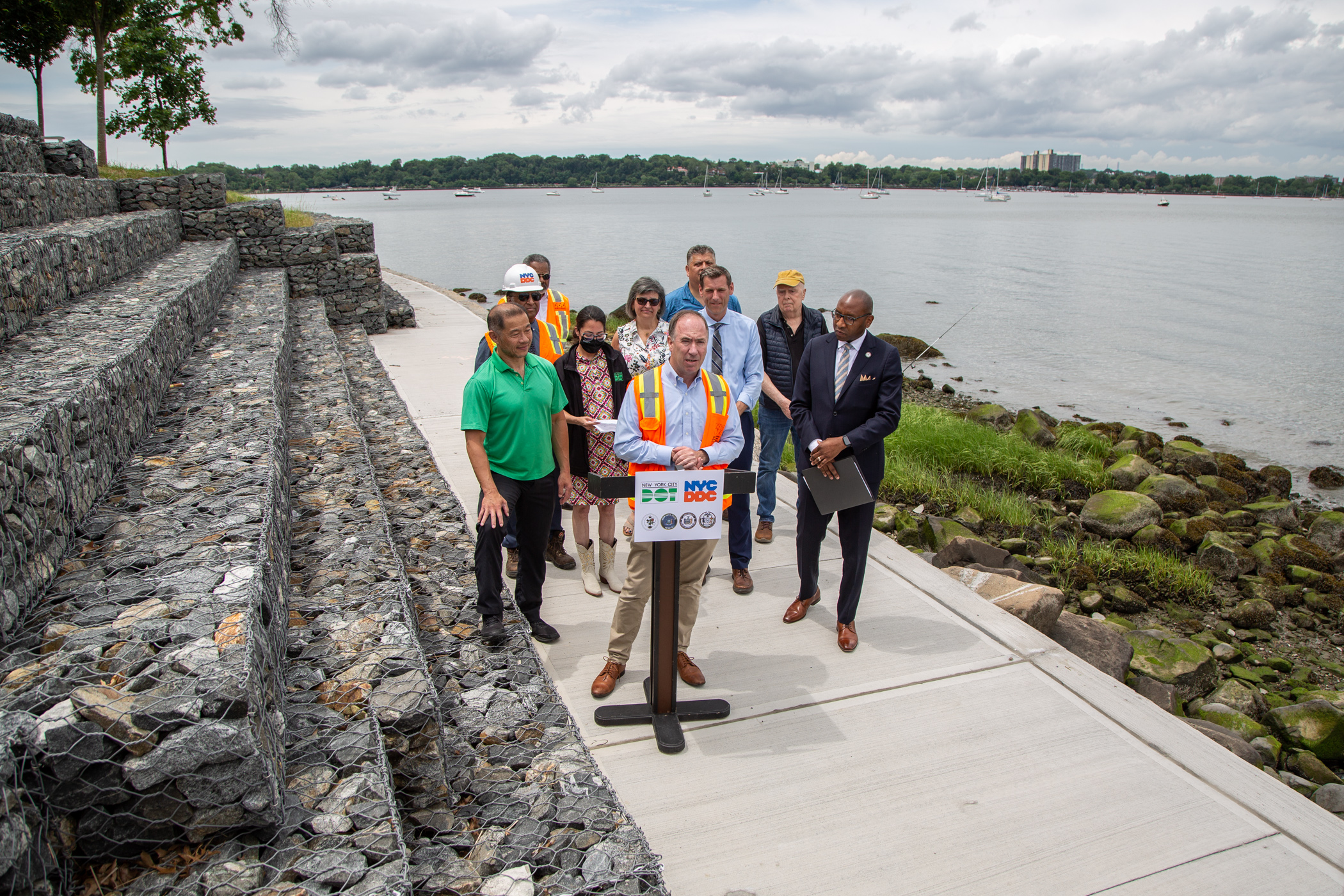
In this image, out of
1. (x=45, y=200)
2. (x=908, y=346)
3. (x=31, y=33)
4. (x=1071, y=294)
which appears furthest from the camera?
(x=1071, y=294)

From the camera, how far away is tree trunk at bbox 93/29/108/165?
20203 millimetres

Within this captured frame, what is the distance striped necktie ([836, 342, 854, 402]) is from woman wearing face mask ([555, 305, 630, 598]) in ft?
4.40

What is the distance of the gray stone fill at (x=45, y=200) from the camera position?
669 centimetres

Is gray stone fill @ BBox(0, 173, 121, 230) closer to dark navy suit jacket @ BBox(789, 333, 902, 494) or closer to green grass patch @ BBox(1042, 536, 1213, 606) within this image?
dark navy suit jacket @ BBox(789, 333, 902, 494)

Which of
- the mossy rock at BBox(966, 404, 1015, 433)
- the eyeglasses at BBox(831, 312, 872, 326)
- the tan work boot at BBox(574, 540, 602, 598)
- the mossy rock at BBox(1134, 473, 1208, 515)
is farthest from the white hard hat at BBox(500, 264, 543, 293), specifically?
the mossy rock at BBox(966, 404, 1015, 433)

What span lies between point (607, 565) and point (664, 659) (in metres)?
1.66

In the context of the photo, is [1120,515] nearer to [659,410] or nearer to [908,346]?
[659,410]

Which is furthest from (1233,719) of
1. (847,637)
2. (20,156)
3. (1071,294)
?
(1071,294)

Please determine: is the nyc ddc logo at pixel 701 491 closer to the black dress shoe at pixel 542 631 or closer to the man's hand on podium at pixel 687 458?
the man's hand on podium at pixel 687 458

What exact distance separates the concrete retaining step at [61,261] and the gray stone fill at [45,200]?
0.13 m

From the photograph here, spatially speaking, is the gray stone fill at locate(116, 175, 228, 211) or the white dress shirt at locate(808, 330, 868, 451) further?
the gray stone fill at locate(116, 175, 228, 211)

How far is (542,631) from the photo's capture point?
178 inches

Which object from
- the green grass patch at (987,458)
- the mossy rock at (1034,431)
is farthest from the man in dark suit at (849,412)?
the mossy rock at (1034,431)

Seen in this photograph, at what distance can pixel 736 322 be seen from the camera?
5.12 meters
